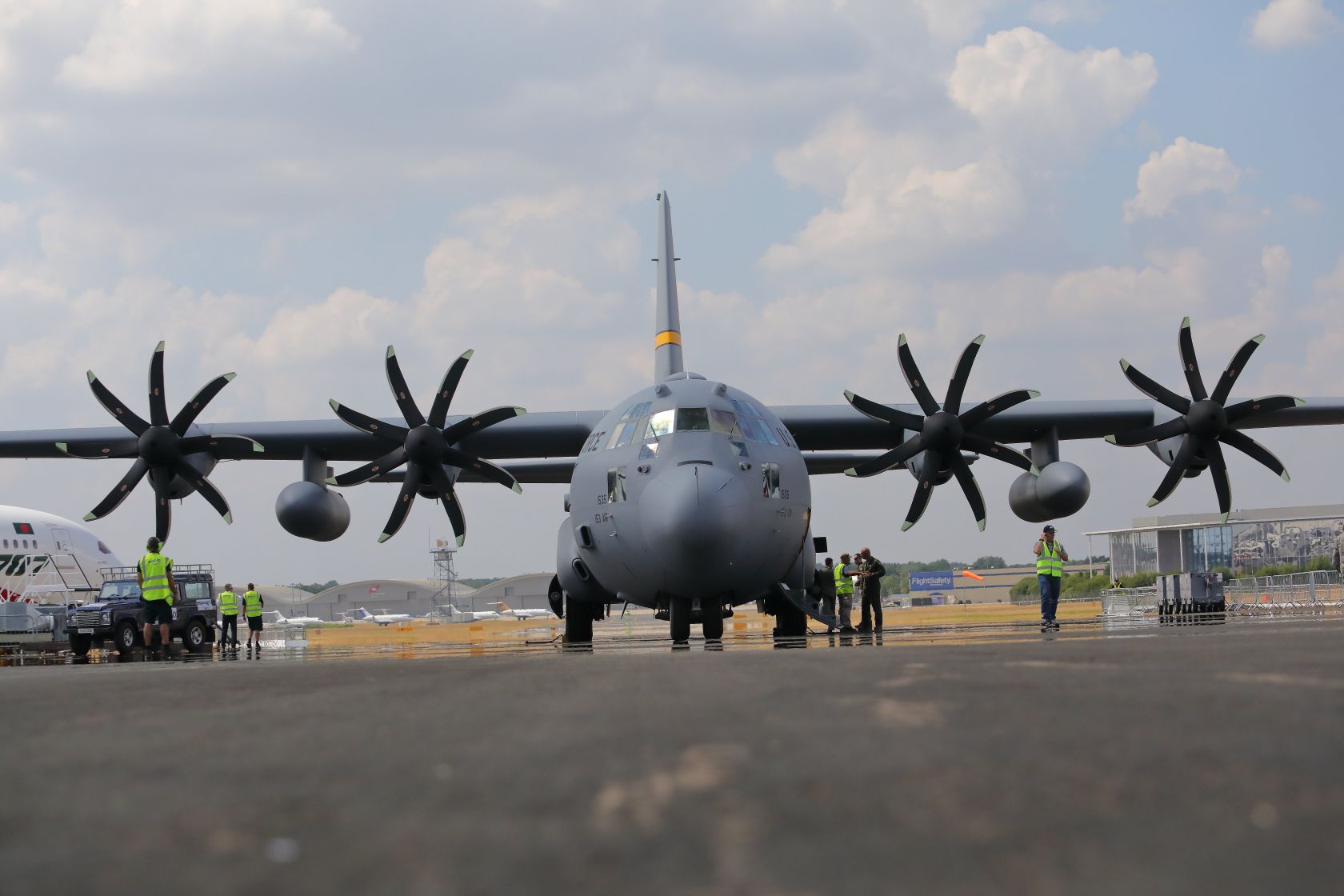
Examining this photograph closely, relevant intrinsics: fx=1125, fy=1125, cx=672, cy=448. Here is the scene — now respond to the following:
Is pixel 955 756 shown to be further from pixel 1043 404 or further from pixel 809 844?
pixel 1043 404

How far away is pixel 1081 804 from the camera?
6.06 ft

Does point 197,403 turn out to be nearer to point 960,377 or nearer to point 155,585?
point 155,585

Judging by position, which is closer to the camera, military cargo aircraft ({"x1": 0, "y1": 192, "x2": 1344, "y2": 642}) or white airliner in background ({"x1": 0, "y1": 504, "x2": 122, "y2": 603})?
military cargo aircraft ({"x1": 0, "y1": 192, "x2": 1344, "y2": 642})

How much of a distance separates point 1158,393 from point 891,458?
5552mm

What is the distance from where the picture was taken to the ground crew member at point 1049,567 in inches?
755

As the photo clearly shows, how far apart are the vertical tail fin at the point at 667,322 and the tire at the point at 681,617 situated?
26.5ft

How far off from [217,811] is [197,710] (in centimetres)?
229

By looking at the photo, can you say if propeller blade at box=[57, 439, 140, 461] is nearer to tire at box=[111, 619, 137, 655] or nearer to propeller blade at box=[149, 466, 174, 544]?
propeller blade at box=[149, 466, 174, 544]

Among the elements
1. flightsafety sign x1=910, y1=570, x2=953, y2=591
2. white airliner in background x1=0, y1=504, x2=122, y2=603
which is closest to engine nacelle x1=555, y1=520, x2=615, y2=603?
white airliner in background x1=0, y1=504, x2=122, y2=603

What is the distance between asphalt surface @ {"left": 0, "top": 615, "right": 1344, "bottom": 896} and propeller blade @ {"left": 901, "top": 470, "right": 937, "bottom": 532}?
1693 centimetres

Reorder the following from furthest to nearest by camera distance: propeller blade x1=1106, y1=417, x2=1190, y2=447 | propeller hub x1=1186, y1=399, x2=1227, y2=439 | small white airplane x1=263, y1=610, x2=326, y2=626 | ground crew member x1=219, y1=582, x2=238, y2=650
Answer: small white airplane x1=263, y1=610, x2=326, y2=626
ground crew member x1=219, y1=582, x2=238, y2=650
propeller blade x1=1106, y1=417, x2=1190, y2=447
propeller hub x1=1186, y1=399, x2=1227, y2=439

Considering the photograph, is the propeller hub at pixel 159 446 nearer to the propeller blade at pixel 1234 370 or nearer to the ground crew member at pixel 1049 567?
the ground crew member at pixel 1049 567

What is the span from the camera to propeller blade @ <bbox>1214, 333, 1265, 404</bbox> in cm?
2108

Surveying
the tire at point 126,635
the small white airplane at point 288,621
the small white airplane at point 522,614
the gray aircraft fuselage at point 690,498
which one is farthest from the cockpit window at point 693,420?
the small white airplane at point 522,614
